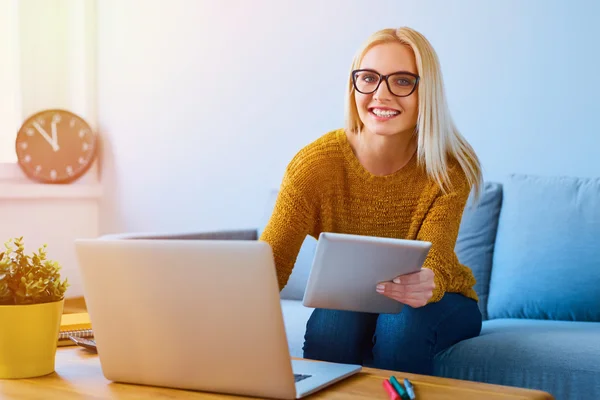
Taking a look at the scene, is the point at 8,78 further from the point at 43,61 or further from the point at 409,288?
the point at 409,288

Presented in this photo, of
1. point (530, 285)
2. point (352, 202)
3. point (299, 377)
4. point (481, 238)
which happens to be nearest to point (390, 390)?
point (299, 377)

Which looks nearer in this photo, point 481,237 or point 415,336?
point 415,336

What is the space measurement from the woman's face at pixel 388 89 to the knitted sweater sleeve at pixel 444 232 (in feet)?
0.53

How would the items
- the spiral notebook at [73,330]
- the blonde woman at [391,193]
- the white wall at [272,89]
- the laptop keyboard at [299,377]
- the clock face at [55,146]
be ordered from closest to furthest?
the laptop keyboard at [299,377], the spiral notebook at [73,330], the blonde woman at [391,193], the white wall at [272,89], the clock face at [55,146]

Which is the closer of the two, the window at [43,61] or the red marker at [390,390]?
the red marker at [390,390]

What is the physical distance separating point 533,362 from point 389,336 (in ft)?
0.97

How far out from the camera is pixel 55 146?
125 inches

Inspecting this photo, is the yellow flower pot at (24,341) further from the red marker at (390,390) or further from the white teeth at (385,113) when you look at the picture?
the white teeth at (385,113)

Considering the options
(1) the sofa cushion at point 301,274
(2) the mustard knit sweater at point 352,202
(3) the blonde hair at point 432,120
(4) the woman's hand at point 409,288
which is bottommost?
(1) the sofa cushion at point 301,274

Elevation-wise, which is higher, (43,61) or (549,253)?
(43,61)

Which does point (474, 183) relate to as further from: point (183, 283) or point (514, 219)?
point (183, 283)

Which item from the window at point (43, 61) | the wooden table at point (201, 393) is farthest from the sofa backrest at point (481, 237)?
the window at point (43, 61)

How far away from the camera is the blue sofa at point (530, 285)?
1617 mm

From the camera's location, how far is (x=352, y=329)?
1.61 metres
